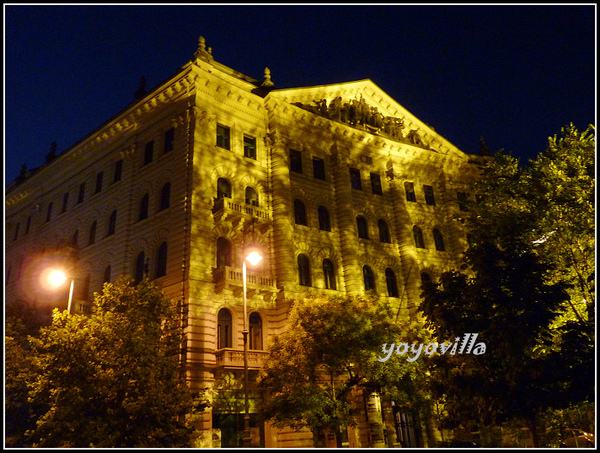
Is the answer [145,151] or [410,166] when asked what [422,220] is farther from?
[145,151]

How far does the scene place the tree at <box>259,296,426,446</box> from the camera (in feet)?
68.3

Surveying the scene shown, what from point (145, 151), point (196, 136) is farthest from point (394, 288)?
point (145, 151)

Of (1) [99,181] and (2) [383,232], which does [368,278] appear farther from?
(1) [99,181]

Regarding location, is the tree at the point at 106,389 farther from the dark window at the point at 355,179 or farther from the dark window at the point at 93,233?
the dark window at the point at 355,179

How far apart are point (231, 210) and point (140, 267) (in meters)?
6.52

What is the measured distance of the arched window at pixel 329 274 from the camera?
3145 centimetres

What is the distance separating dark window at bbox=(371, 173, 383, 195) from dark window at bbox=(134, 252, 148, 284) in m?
17.9

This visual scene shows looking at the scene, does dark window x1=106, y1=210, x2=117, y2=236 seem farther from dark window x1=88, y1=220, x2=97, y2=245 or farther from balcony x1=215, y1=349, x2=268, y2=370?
balcony x1=215, y1=349, x2=268, y2=370

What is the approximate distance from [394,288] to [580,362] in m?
20.7

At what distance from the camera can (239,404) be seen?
24688 millimetres

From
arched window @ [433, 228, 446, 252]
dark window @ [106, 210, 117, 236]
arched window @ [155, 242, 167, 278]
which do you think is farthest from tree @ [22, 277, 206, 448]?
arched window @ [433, 228, 446, 252]

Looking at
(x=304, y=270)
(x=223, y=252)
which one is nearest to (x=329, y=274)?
(x=304, y=270)

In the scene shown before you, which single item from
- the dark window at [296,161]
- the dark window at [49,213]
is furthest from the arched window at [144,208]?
the dark window at [49,213]

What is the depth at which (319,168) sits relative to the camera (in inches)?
1396
